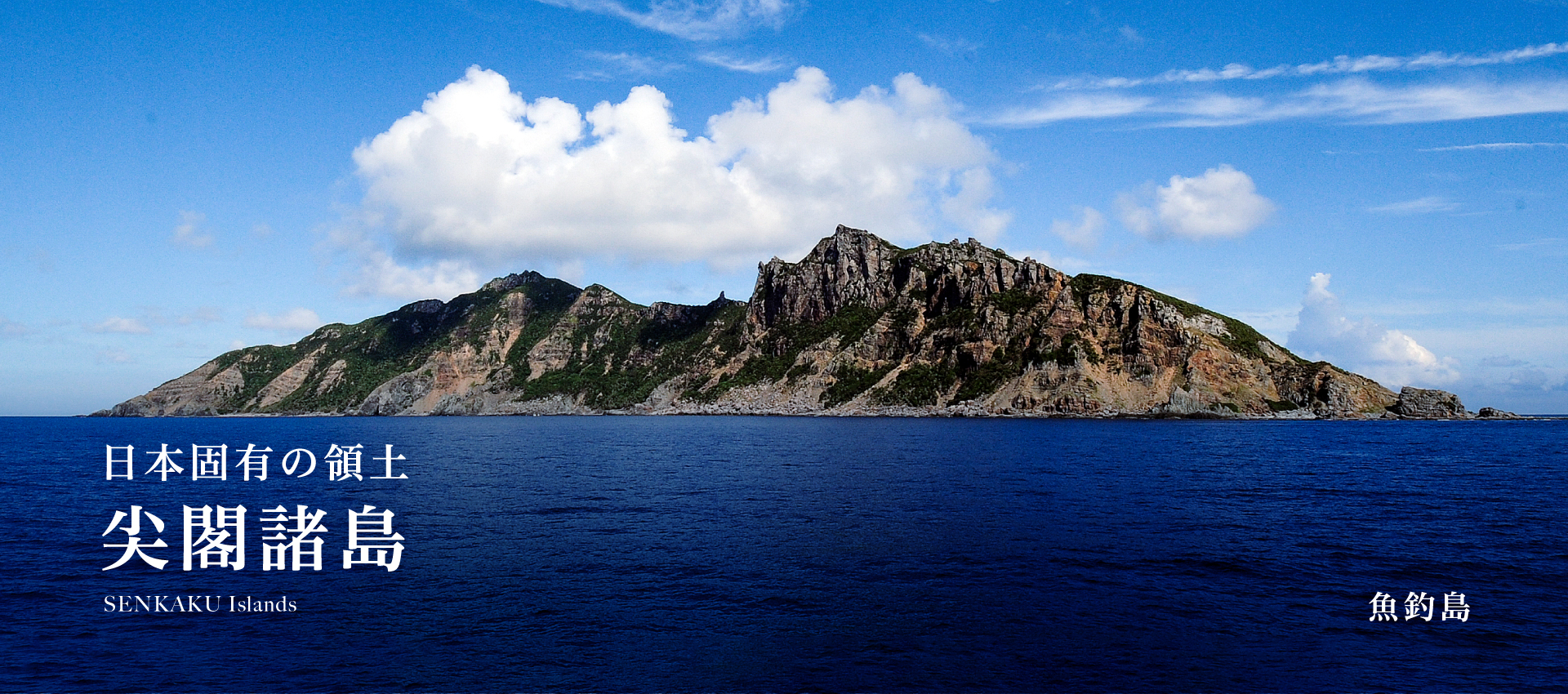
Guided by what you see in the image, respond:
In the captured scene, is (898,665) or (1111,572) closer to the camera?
(898,665)

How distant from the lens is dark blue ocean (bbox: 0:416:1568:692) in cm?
2798

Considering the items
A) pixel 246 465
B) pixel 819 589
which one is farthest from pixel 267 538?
pixel 246 465

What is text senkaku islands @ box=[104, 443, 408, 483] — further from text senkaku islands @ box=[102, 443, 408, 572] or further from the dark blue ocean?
text senkaku islands @ box=[102, 443, 408, 572]

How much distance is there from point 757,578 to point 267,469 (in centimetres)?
8902

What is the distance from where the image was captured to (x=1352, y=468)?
98.4 metres

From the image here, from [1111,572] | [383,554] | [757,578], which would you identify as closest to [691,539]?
[757,578]

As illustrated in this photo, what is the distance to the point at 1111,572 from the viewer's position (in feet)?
138

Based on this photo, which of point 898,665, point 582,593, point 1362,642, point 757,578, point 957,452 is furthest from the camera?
point 957,452

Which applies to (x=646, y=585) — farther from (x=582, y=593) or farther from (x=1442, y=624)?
(x=1442, y=624)

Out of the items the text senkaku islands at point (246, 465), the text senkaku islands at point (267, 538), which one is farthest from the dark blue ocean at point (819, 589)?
the text senkaku islands at point (246, 465)

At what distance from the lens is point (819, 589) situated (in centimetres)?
3822

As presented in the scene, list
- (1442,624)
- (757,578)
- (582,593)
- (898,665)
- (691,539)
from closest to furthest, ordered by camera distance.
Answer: (898,665), (1442,624), (582,593), (757,578), (691,539)

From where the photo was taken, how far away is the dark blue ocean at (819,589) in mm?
27984

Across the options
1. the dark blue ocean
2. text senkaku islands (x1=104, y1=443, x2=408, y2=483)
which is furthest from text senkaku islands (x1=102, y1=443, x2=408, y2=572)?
text senkaku islands (x1=104, y1=443, x2=408, y2=483)
